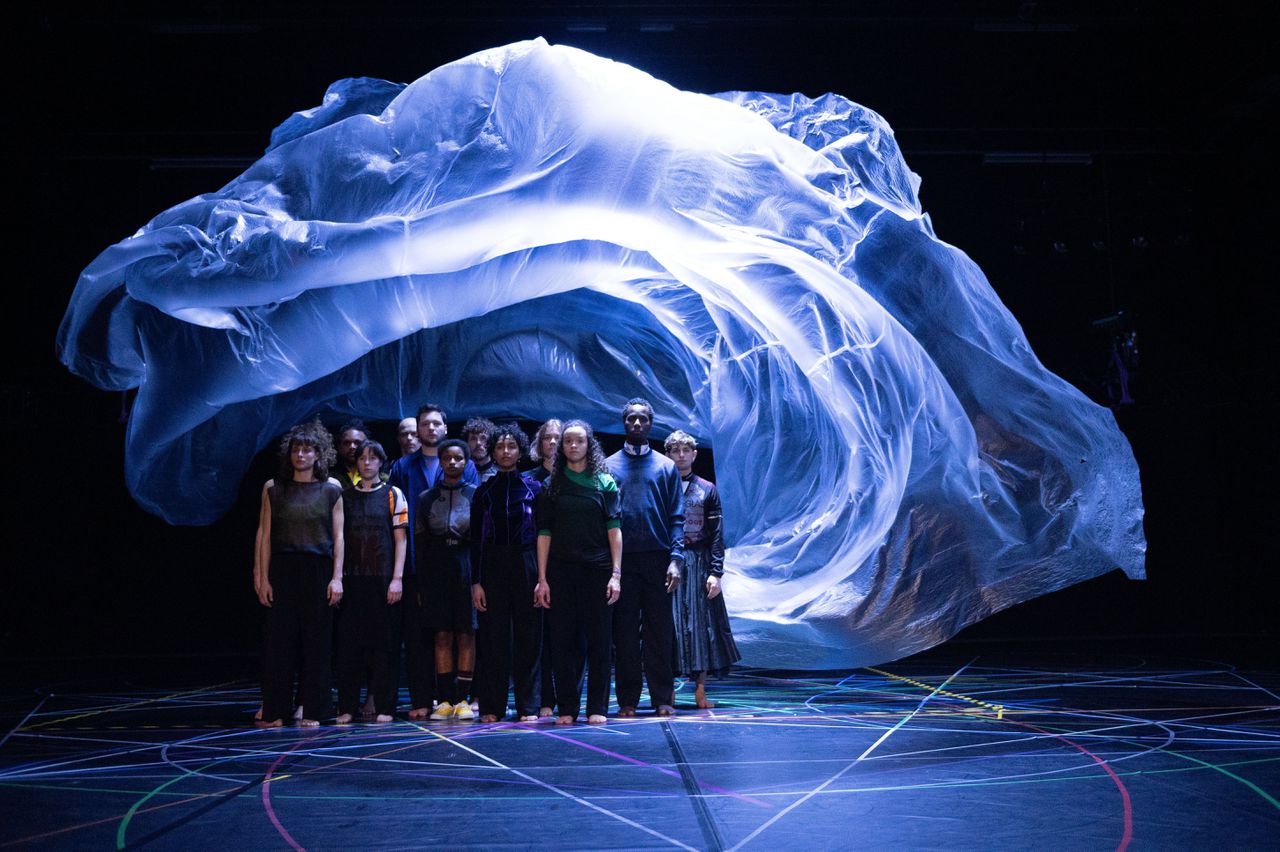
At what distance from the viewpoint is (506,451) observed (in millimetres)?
4453

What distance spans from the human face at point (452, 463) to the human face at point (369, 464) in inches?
10.1

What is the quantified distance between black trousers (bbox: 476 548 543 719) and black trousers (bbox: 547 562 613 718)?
0.14 metres

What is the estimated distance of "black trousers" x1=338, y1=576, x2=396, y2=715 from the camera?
4438 mm

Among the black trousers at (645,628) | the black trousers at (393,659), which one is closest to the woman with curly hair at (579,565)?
the black trousers at (645,628)

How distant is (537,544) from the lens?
4.43 m

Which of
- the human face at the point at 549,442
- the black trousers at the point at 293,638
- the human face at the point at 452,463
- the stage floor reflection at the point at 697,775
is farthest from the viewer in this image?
the human face at the point at 549,442

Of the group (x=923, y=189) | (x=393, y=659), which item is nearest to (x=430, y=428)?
(x=393, y=659)

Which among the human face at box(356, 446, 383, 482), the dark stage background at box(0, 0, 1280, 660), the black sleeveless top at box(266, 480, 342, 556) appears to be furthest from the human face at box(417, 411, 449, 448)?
the dark stage background at box(0, 0, 1280, 660)

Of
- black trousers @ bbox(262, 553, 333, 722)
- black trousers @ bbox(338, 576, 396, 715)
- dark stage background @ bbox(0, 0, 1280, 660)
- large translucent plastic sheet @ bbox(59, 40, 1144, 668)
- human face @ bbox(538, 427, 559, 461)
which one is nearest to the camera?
large translucent plastic sheet @ bbox(59, 40, 1144, 668)

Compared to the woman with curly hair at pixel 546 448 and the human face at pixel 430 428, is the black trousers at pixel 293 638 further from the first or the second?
the woman with curly hair at pixel 546 448

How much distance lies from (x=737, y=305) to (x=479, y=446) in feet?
4.30

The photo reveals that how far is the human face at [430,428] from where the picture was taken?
15.6ft

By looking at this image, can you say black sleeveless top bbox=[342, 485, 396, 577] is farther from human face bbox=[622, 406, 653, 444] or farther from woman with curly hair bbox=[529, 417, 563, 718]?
human face bbox=[622, 406, 653, 444]

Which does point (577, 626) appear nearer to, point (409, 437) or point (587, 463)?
point (587, 463)
